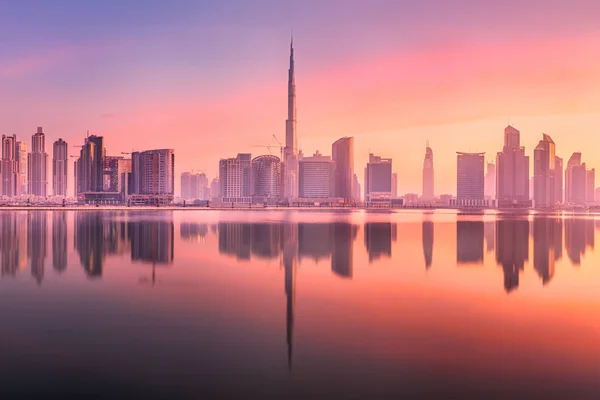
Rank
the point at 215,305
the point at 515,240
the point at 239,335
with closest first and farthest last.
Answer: the point at 239,335, the point at 215,305, the point at 515,240

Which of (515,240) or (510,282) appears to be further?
(515,240)

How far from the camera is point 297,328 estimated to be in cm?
2377

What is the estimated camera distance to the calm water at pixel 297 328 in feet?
54.0

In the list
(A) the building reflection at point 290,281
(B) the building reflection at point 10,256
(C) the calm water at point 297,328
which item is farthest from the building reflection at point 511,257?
(B) the building reflection at point 10,256

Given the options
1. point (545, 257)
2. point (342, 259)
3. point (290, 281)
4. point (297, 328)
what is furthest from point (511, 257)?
point (297, 328)

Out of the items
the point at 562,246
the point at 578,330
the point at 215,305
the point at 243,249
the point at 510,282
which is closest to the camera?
the point at 578,330

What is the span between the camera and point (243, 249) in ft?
202

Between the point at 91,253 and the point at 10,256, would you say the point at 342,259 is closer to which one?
the point at 91,253

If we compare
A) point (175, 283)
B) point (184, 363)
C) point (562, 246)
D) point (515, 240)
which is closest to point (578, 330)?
point (184, 363)

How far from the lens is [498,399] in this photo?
1526 centimetres

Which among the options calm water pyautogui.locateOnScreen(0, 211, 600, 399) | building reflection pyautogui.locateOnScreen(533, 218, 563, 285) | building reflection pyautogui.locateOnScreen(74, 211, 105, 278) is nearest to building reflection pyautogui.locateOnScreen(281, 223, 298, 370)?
calm water pyautogui.locateOnScreen(0, 211, 600, 399)

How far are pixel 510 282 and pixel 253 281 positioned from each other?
18.9 meters

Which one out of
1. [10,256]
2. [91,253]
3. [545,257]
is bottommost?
[545,257]

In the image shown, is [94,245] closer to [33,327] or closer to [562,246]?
[33,327]
